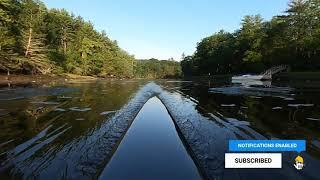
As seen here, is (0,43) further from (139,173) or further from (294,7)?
(294,7)

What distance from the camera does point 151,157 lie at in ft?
29.7

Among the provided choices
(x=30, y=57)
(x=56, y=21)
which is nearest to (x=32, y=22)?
(x=30, y=57)

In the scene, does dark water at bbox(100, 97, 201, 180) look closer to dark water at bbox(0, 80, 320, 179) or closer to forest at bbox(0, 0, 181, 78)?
dark water at bbox(0, 80, 320, 179)

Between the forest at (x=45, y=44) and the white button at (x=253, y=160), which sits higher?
the forest at (x=45, y=44)

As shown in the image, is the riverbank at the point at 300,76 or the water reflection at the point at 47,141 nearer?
the water reflection at the point at 47,141

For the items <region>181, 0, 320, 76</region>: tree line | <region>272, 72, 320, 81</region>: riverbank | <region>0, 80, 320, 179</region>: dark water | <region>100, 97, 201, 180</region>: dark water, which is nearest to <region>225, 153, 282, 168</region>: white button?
<region>0, 80, 320, 179</region>: dark water

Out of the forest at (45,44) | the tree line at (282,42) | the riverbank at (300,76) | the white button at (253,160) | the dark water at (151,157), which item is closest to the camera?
the white button at (253,160)

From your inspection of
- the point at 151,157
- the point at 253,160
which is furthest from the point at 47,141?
the point at 253,160

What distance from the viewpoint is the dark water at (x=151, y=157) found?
762 cm

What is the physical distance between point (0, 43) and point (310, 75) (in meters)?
47.9

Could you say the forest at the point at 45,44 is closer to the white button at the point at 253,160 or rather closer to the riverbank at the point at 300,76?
the riverbank at the point at 300,76

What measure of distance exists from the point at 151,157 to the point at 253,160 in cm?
298

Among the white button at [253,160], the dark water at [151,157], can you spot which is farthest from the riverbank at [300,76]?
the white button at [253,160]

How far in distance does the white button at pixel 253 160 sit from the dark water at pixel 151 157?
80 centimetres
